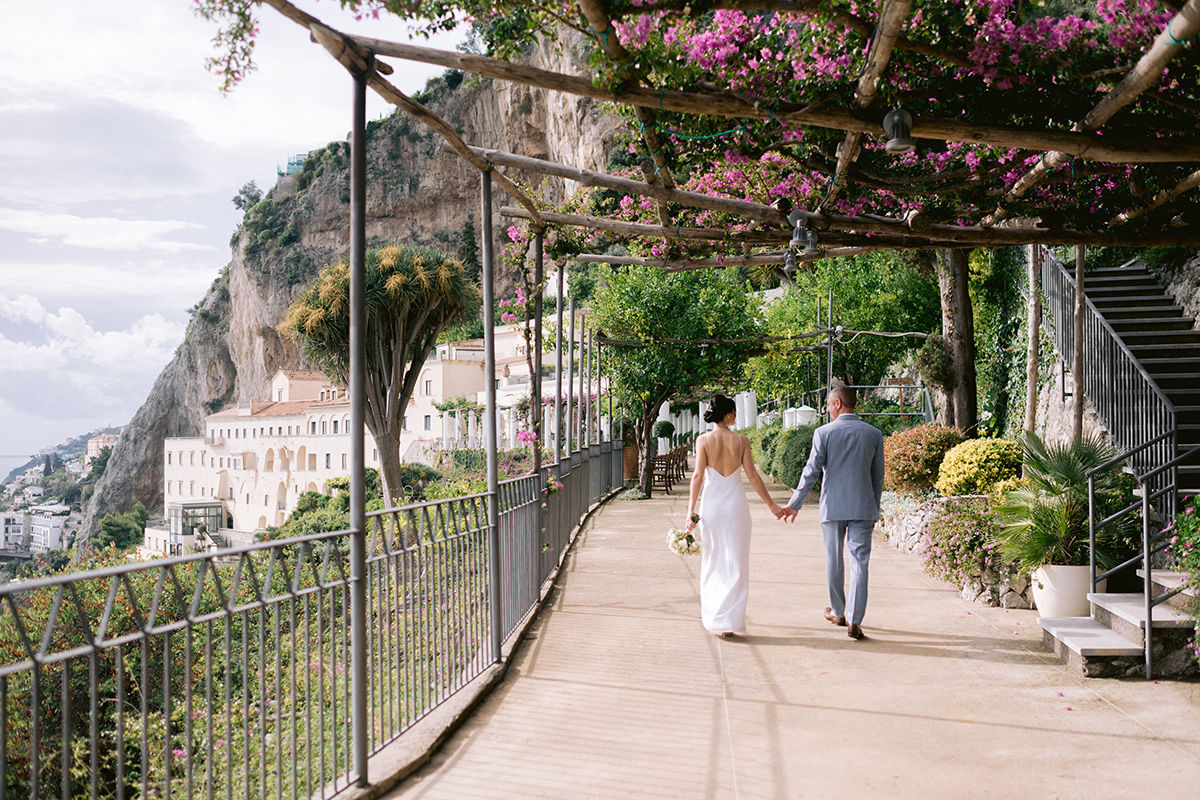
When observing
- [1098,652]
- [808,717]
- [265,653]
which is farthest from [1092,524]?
[265,653]

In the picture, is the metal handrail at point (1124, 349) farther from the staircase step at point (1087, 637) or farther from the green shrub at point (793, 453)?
the green shrub at point (793, 453)

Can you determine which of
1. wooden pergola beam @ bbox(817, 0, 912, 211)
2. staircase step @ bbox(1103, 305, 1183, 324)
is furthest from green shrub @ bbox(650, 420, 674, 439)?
wooden pergola beam @ bbox(817, 0, 912, 211)

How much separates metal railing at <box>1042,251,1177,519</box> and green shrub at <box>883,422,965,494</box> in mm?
1815

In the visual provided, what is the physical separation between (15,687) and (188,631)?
5915 millimetres

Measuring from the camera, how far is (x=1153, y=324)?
10.9 meters

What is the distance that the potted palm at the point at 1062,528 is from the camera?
20.7 feet

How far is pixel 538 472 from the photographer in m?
8.11

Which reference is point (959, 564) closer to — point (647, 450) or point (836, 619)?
point (836, 619)

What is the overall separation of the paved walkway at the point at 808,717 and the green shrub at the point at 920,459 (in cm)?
437

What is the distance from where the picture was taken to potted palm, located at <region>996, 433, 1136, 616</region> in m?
6.30

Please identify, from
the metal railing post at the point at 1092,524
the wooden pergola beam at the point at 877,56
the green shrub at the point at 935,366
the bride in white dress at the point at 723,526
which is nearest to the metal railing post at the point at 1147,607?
the metal railing post at the point at 1092,524

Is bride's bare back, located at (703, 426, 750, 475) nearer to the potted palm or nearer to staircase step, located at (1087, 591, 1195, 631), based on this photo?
the potted palm

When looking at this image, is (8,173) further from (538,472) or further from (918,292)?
(538,472)

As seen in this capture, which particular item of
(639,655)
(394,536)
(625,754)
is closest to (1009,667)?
(639,655)
